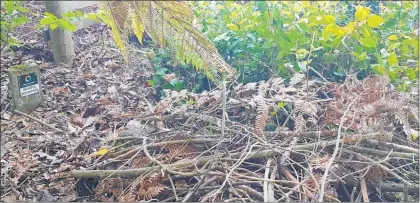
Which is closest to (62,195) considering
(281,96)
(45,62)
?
(45,62)

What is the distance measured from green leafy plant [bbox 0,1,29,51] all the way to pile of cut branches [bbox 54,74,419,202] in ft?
1.14

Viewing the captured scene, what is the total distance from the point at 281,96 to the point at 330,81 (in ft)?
0.48

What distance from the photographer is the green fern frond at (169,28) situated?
75 centimetres

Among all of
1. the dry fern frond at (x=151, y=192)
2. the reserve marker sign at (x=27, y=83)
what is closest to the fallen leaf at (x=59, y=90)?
the reserve marker sign at (x=27, y=83)

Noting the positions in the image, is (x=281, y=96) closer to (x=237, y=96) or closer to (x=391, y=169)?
(x=237, y=96)

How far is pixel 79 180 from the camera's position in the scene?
41.5 inches

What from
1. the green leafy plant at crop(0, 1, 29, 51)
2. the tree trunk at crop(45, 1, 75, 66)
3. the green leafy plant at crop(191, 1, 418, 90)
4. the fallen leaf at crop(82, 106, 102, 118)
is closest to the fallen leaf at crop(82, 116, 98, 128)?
the fallen leaf at crop(82, 106, 102, 118)

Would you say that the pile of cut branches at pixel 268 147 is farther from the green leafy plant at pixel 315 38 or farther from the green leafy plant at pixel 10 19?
the green leafy plant at pixel 10 19

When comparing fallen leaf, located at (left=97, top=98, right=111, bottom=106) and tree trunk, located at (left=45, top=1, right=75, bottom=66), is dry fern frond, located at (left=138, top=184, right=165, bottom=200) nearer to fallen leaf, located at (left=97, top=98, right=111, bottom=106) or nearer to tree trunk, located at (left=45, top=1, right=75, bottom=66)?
fallen leaf, located at (left=97, top=98, right=111, bottom=106)

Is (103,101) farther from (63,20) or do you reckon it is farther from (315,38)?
(315,38)

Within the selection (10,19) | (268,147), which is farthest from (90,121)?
(268,147)

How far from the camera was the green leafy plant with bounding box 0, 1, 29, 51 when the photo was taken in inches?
42.0

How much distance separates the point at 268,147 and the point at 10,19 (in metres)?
0.73

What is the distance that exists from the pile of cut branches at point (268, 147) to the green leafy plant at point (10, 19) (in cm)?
35
